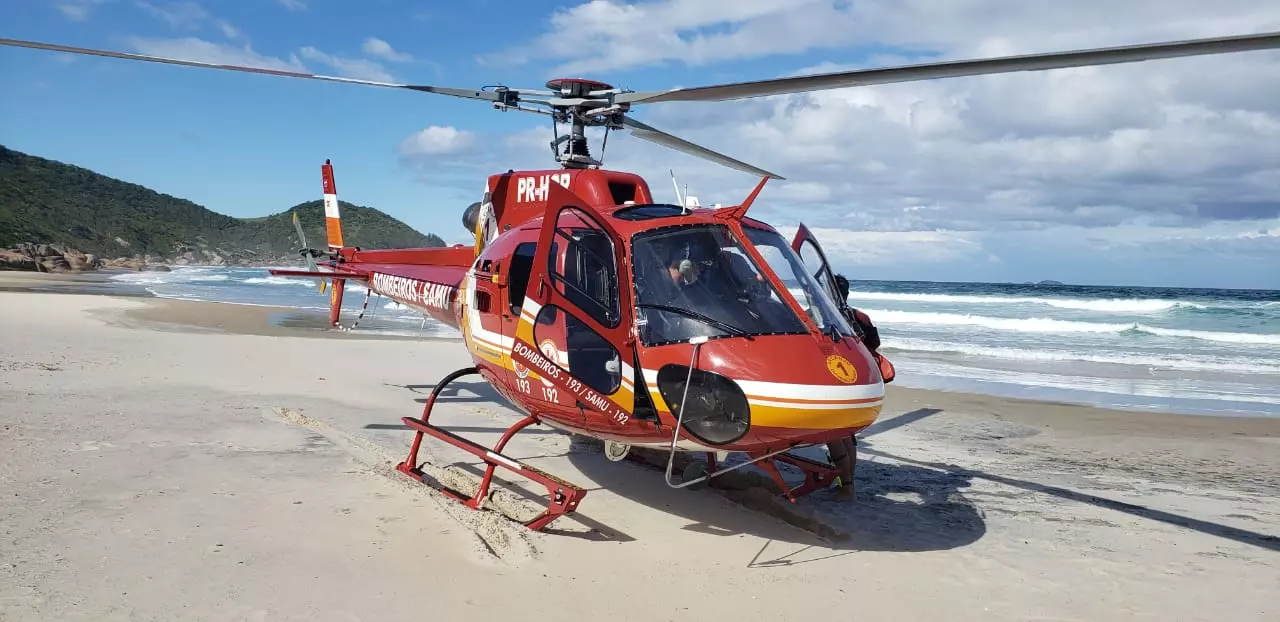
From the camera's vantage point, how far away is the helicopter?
15.1 feet

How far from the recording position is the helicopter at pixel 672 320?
15.1 ft

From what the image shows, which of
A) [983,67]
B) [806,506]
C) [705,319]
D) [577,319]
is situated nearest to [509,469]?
[577,319]

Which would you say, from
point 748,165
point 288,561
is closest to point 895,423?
point 748,165

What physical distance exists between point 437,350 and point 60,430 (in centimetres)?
917

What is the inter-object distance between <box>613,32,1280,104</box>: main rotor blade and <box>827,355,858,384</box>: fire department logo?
162cm

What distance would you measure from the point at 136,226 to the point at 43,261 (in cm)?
Answer: 4595

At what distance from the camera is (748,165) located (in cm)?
781

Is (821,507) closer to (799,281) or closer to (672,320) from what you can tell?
(799,281)

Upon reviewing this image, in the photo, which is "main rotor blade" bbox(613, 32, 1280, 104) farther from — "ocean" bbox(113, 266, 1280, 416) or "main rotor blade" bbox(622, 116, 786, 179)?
"ocean" bbox(113, 266, 1280, 416)

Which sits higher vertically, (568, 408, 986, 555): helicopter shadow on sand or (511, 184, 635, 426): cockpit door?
(511, 184, 635, 426): cockpit door

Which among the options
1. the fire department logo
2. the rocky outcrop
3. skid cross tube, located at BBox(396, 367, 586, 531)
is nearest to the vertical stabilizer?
skid cross tube, located at BBox(396, 367, 586, 531)

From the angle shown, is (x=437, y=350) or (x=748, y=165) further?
(x=437, y=350)

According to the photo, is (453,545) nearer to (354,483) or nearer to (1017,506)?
(354,483)

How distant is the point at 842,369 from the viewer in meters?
4.71
